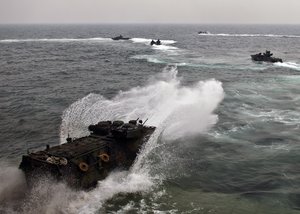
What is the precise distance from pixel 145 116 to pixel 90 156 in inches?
493

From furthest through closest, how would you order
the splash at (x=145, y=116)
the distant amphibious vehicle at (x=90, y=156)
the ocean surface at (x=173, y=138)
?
1. the splash at (x=145, y=116)
2. the ocean surface at (x=173, y=138)
3. the distant amphibious vehicle at (x=90, y=156)

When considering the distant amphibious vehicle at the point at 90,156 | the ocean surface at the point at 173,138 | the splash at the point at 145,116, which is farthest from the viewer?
the splash at the point at 145,116

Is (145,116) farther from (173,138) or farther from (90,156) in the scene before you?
(90,156)

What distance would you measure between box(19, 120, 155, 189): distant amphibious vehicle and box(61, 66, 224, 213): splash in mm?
579

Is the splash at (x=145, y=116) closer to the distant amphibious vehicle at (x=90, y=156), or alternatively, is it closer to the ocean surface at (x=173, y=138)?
the ocean surface at (x=173, y=138)

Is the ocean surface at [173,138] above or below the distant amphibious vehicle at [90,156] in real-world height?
below

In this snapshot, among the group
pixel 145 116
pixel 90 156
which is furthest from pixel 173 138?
pixel 90 156

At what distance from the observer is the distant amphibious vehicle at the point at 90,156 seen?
17609 mm

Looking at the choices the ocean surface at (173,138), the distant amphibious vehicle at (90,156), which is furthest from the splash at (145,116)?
the distant amphibious vehicle at (90,156)

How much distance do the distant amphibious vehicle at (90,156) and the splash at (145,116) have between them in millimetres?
579

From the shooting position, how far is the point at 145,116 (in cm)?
3100

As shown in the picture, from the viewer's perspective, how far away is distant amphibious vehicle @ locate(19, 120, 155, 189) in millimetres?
17609

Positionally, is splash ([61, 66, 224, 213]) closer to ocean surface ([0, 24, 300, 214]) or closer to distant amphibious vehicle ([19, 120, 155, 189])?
ocean surface ([0, 24, 300, 214])

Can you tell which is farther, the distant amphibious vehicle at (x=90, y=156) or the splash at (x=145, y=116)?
the splash at (x=145, y=116)
